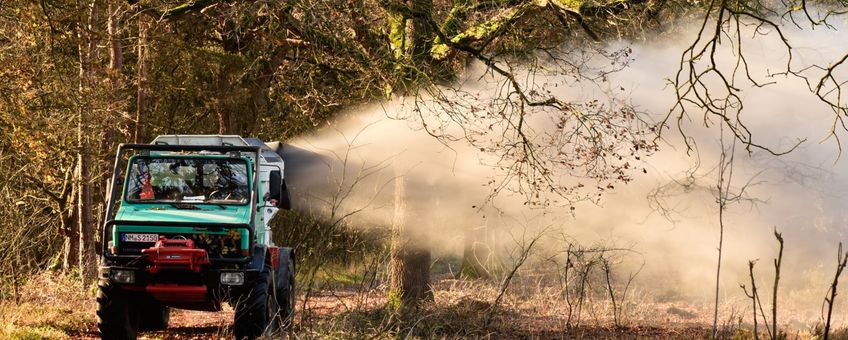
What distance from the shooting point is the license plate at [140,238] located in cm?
985

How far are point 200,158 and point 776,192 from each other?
2035 centimetres

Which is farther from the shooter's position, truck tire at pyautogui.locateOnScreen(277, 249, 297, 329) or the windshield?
truck tire at pyautogui.locateOnScreen(277, 249, 297, 329)

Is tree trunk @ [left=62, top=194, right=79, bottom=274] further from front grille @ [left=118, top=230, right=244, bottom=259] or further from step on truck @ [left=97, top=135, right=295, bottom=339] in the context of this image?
front grille @ [left=118, top=230, right=244, bottom=259]

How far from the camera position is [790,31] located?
23.6m

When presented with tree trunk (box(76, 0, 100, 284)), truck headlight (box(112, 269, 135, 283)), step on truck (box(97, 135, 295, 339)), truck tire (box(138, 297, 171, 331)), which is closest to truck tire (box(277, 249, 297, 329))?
step on truck (box(97, 135, 295, 339))

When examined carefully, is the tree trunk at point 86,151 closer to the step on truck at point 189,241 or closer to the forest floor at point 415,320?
the forest floor at point 415,320

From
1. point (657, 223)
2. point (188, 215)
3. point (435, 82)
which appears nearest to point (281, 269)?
point (188, 215)

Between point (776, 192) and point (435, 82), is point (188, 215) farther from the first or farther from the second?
point (776, 192)

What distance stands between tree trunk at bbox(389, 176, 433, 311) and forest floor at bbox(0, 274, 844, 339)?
0.41 metres

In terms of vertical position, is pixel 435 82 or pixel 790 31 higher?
pixel 790 31

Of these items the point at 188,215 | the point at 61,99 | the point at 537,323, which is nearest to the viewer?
the point at 188,215

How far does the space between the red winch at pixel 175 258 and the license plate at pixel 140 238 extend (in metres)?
0.19

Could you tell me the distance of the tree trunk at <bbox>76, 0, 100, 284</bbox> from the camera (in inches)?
584

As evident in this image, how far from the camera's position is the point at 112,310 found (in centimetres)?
990
